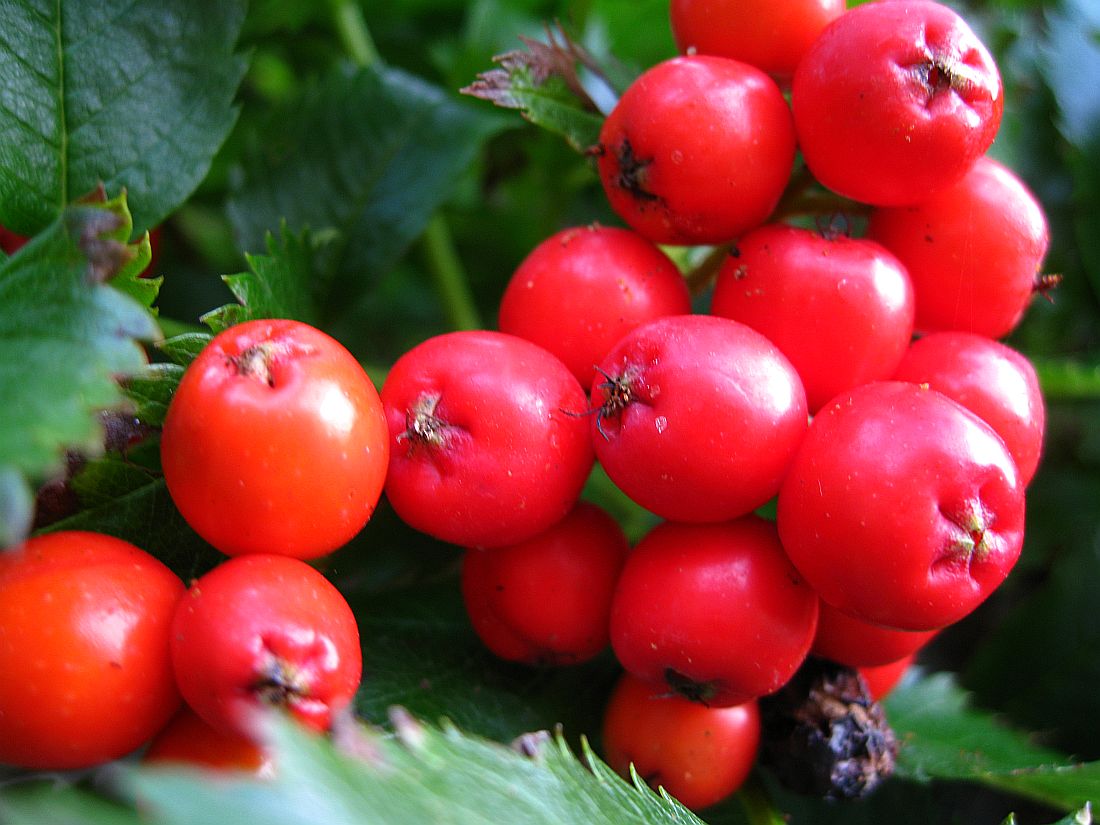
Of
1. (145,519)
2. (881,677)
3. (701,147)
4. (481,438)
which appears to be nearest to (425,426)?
(481,438)

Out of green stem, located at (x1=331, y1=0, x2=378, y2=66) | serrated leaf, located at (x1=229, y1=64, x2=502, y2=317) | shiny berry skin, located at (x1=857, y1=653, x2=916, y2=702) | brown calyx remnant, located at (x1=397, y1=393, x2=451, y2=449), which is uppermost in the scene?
green stem, located at (x1=331, y1=0, x2=378, y2=66)

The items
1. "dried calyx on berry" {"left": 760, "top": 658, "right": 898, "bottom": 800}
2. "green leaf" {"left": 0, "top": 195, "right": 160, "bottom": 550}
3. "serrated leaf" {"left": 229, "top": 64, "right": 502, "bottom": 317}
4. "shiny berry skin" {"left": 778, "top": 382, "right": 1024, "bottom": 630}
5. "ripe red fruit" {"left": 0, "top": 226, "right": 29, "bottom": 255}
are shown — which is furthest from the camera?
"serrated leaf" {"left": 229, "top": 64, "right": 502, "bottom": 317}

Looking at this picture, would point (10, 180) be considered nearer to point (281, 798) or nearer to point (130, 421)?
point (130, 421)

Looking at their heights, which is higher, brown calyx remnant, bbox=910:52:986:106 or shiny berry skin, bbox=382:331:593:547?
brown calyx remnant, bbox=910:52:986:106

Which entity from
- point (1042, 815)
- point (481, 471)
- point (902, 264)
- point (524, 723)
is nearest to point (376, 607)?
point (524, 723)

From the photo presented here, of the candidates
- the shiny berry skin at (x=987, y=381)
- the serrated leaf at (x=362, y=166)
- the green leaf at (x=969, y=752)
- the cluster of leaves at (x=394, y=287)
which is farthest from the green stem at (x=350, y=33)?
the green leaf at (x=969, y=752)

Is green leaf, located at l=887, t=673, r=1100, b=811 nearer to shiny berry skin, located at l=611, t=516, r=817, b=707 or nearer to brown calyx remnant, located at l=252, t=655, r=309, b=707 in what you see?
shiny berry skin, located at l=611, t=516, r=817, b=707

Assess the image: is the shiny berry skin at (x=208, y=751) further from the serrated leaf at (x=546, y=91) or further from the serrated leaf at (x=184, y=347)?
the serrated leaf at (x=546, y=91)

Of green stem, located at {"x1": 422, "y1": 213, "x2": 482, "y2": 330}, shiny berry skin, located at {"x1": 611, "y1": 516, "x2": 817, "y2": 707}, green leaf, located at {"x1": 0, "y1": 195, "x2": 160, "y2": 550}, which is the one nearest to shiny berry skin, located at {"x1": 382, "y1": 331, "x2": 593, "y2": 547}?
shiny berry skin, located at {"x1": 611, "y1": 516, "x2": 817, "y2": 707}
